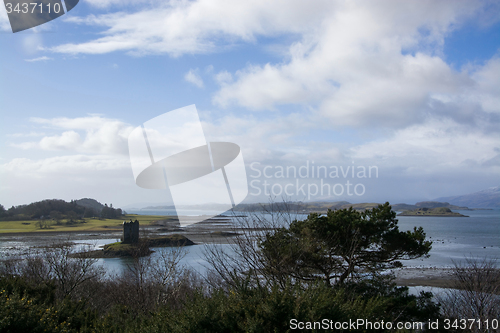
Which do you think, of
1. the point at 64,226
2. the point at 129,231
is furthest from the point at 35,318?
the point at 64,226

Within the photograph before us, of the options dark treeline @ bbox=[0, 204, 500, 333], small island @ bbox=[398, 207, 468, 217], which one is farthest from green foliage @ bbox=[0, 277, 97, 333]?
small island @ bbox=[398, 207, 468, 217]

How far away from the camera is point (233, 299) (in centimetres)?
546

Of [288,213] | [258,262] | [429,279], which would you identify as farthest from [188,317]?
[429,279]

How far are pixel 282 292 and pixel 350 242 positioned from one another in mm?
8907

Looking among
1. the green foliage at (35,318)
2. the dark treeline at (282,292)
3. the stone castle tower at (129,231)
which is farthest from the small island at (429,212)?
the green foliage at (35,318)

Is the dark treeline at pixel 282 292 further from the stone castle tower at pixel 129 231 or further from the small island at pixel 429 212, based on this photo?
the small island at pixel 429 212

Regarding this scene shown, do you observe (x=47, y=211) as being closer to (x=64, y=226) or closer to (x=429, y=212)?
(x=64, y=226)

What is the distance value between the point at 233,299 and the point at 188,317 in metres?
0.89

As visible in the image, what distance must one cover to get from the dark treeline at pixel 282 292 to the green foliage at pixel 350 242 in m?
0.04

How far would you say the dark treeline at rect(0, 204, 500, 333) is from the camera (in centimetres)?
487

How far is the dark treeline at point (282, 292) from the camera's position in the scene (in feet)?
16.0

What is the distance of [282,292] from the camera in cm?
550

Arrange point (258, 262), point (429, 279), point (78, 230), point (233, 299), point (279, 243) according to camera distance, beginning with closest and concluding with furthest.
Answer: point (233, 299) < point (258, 262) < point (279, 243) < point (429, 279) < point (78, 230)

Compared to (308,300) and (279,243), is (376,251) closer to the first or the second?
(279,243)
